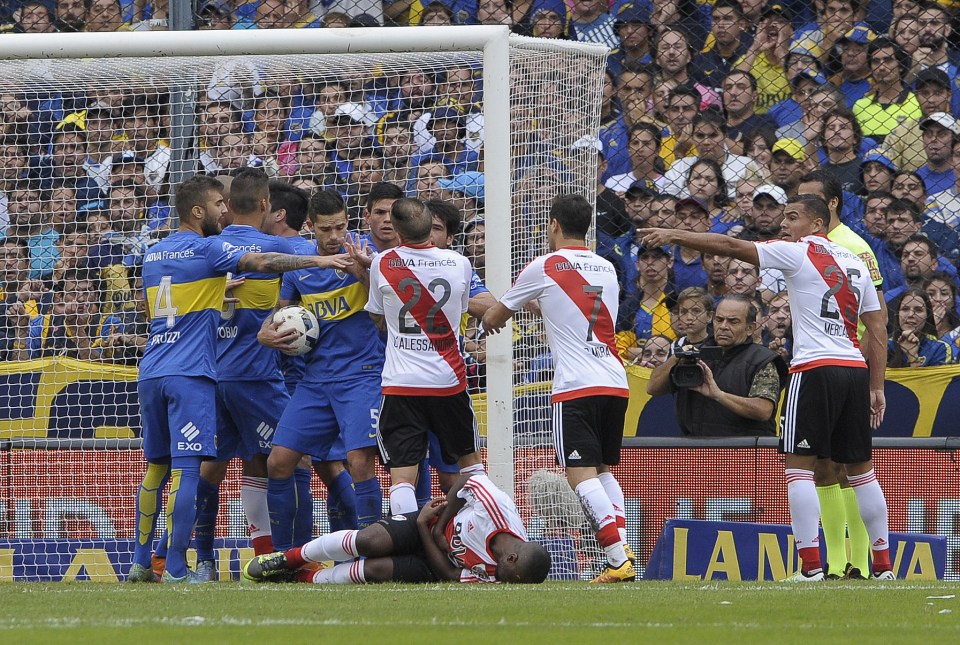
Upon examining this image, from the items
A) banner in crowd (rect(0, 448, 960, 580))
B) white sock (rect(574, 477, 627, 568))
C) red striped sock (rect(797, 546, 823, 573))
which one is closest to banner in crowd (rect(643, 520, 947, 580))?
banner in crowd (rect(0, 448, 960, 580))

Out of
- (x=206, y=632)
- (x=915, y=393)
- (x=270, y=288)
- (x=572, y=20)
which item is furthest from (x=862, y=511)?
(x=572, y=20)

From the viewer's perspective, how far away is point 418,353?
682 cm

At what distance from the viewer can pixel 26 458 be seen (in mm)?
8766

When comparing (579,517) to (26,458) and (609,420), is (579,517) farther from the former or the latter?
(26,458)

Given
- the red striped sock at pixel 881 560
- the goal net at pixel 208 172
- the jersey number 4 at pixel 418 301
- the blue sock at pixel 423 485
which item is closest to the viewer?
the jersey number 4 at pixel 418 301

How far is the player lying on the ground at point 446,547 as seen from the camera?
6430 millimetres

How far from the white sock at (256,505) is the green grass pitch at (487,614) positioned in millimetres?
1265

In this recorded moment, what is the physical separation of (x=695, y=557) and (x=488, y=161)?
2666 mm

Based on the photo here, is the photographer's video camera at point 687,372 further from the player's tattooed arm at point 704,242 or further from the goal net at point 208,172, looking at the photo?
the player's tattooed arm at point 704,242

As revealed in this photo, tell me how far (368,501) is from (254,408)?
0.95 meters

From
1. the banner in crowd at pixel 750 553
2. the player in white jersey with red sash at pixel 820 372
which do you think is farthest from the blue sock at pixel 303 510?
the player in white jersey with red sash at pixel 820 372

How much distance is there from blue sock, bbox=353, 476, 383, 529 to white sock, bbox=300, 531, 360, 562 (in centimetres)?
59

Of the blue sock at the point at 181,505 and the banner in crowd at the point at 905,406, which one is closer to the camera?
the blue sock at the point at 181,505

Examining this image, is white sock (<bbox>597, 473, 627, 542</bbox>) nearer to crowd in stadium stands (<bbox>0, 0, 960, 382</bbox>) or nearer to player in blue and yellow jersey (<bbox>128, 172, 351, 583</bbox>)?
crowd in stadium stands (<bbox>0, 0, 960, 382</bbox>)
